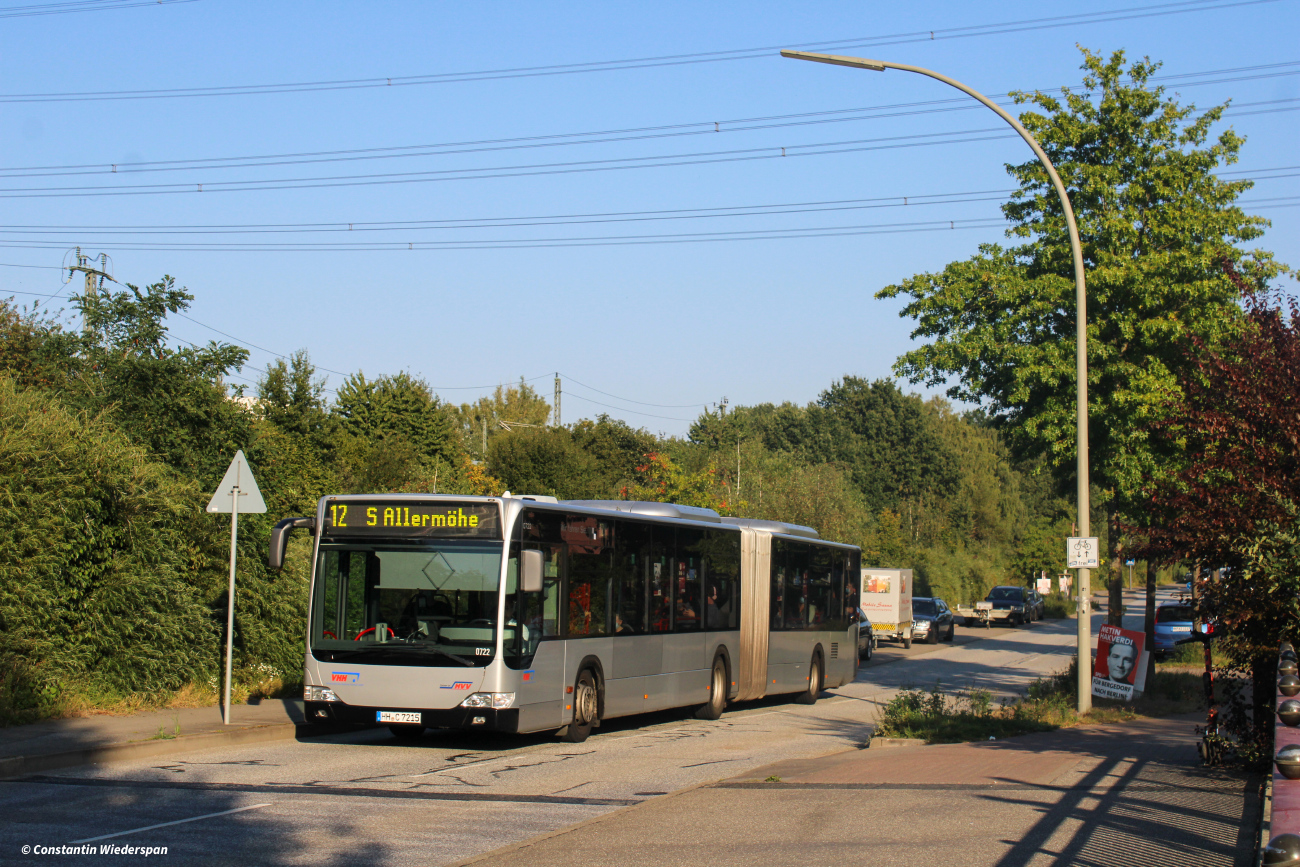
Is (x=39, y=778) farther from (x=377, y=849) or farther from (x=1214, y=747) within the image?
(x=1214, y=747)

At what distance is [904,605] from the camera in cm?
4244

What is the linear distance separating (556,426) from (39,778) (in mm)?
58593

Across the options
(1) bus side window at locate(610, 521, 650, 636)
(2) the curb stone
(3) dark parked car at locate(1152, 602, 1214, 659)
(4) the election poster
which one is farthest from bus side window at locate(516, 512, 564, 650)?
(3) dark parked car at locate(1152, 602, 1214, 659)

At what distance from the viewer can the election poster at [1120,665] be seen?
57.9 ft

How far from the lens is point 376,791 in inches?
409

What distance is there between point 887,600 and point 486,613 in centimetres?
2983

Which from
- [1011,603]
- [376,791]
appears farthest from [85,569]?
[1011,603]

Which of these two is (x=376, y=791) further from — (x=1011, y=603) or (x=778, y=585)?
(x=1011, y=603)

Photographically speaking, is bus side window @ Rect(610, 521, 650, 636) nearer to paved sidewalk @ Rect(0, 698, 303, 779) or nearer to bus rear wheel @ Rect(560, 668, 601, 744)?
bus rear wheel @ Rect(560, 668, 601, 744)

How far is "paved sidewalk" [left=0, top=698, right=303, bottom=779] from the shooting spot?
36.7ft

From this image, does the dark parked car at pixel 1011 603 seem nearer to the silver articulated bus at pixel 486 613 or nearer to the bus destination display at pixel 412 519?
the silver articulated bus at pixel 486 613

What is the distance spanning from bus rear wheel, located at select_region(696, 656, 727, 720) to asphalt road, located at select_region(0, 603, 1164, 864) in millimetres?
1072

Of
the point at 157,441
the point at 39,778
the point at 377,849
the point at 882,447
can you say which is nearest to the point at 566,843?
the point at 377,849

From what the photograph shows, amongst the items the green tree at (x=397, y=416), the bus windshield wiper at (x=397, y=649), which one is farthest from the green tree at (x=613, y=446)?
the bus windshield wiper at (x=397, y=649)
